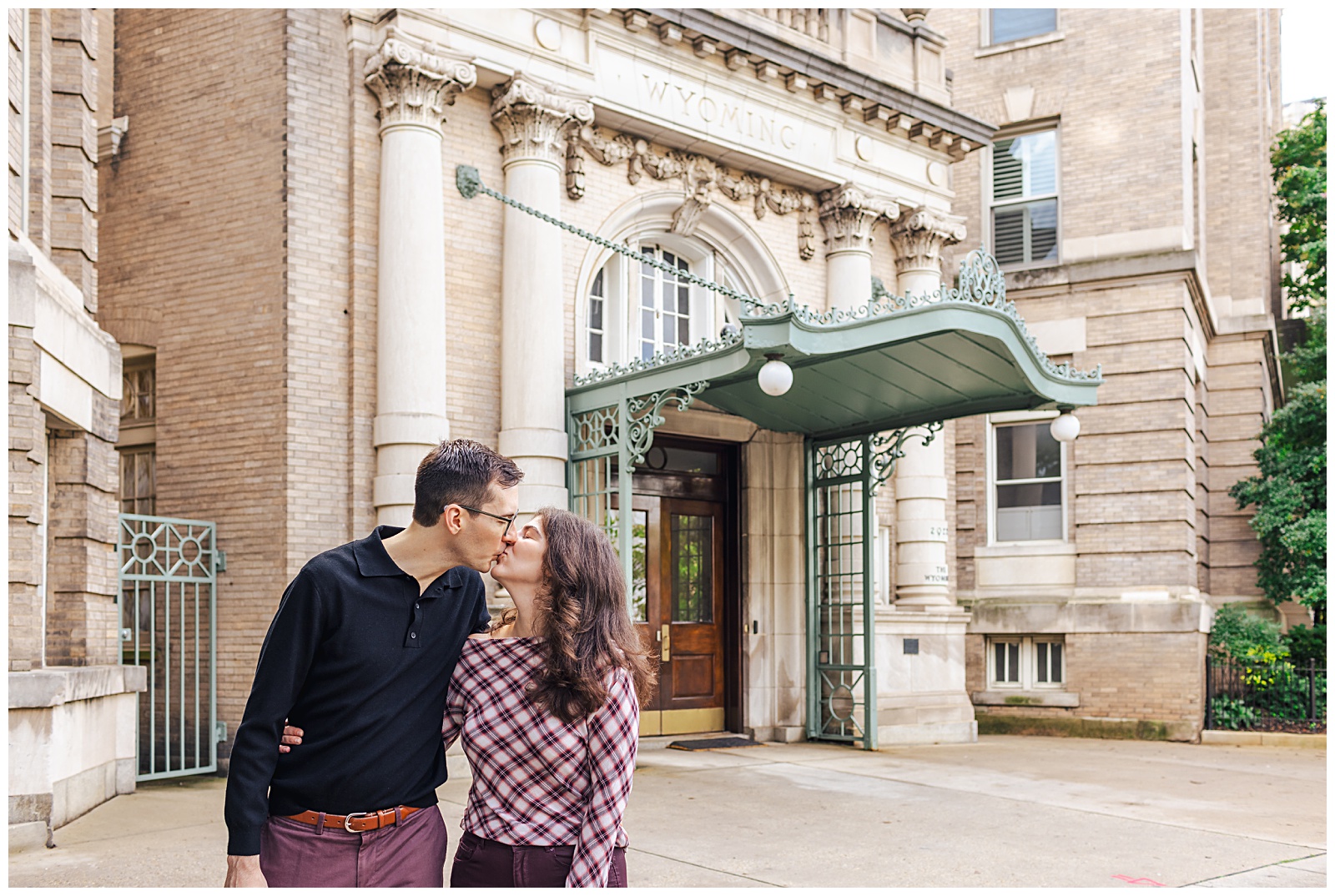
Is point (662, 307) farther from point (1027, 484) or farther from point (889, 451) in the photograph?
point (1027, 484)

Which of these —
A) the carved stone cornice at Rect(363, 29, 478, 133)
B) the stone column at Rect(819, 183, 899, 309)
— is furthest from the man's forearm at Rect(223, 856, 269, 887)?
the stone column at Rect(819, 183, 899, 309)

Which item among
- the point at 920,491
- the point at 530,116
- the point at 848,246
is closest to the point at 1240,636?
the point at 920,491

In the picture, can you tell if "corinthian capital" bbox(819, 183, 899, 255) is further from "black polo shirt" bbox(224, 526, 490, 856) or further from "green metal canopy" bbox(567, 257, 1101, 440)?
"black polo shirt" bbox(224, 526, 490, 856)

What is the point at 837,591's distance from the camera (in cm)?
1596

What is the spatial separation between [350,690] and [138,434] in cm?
1059

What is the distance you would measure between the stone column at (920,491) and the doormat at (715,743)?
10.2 feet

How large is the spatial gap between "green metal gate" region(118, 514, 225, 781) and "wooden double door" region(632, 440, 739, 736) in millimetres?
4850

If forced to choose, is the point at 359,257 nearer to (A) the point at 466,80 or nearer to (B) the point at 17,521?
(A) the point at 466,80

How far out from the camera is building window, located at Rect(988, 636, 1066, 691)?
62.3 ft

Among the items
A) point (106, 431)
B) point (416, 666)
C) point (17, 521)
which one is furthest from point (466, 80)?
point (416, 666)

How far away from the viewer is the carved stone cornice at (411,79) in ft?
38.5

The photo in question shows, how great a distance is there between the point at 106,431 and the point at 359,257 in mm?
2869

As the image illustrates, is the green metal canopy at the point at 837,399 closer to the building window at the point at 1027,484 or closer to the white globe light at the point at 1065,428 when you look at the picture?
the white globe light at the point at 1065,428

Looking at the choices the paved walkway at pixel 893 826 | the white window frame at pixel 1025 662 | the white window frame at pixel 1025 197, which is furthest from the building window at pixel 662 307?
the white window frame at pixel 1025 662
